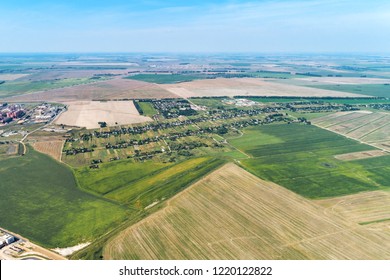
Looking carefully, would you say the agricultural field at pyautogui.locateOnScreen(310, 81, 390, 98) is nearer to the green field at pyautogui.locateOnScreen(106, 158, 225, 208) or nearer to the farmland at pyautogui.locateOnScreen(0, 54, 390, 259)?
the farmland at pyautogui.locateOnScreen(0, 54, 390, 259)

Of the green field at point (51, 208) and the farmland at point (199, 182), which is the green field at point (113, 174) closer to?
the farmland at point (199, 182)

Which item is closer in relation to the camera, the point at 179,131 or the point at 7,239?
the point at 7,239

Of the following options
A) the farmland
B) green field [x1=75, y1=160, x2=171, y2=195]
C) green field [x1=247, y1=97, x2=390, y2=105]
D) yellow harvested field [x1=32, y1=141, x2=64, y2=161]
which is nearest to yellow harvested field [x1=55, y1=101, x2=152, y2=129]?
the farmland

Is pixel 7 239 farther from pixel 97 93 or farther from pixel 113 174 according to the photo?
pixel 97 93

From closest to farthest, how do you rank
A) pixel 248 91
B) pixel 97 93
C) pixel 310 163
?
1. pixel 310 163
2. pixel 97 93
3. pixel 248 91

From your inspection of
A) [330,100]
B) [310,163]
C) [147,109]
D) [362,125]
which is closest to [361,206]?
[310,163]
